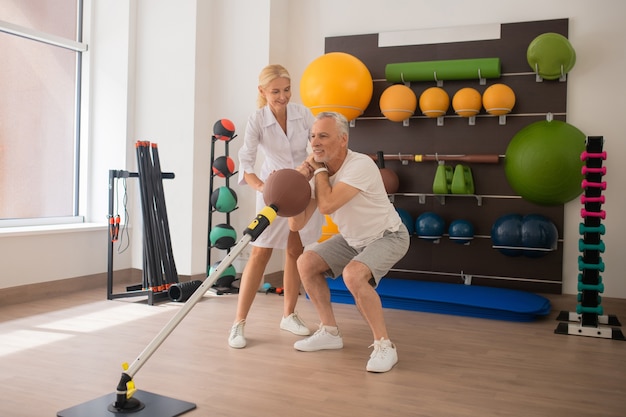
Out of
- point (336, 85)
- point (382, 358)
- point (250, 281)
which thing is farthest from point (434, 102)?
point (382, 358)

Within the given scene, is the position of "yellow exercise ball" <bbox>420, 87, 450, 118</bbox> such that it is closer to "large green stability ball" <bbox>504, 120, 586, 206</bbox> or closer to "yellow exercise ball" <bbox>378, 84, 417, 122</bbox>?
"yellow exercise ball" <bbox>378, 84, 417, 122</bbox>

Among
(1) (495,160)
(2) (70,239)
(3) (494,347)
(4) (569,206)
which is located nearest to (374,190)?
(3) (494,347)

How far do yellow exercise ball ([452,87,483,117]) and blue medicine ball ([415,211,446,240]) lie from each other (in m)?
0.83

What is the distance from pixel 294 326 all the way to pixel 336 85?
1970mm

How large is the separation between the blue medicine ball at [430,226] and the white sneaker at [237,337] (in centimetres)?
196

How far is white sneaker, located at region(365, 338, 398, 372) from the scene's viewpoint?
118 inches

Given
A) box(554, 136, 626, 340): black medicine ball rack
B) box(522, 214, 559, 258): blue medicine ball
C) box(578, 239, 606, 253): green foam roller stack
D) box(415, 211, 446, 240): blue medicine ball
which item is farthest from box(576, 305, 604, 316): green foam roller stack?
box(415, 211, 446, 240): blue medicine ball

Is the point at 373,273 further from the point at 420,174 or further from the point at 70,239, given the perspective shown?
the point at 70,239

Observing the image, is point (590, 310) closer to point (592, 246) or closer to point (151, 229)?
point (592, 246)

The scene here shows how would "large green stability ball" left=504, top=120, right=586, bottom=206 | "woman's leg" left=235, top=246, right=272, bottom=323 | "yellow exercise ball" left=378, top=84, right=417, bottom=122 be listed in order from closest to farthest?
"woman's leg" left=235, top=246, right=272, bottom=323
"large green stability ball" left=504, top=120, right=586, bottom=206
"yellow exercise ball" left=378, top=84, right=417, bottom=122

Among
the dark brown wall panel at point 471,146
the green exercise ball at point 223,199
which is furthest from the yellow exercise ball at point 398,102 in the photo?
the green exercise ball at point 223,199

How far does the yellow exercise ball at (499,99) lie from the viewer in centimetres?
471

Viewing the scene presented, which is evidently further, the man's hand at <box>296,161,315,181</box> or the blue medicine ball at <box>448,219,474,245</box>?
the blue medicine ball at <box>448,219,474,245</box>

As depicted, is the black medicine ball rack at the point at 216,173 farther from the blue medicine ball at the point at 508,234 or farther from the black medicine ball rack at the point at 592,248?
the black medicine ball rack at the point at 592,248
